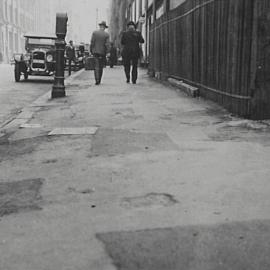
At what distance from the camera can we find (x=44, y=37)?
2083 cm

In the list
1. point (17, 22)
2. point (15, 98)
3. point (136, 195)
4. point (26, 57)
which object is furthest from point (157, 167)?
point (17, 22)

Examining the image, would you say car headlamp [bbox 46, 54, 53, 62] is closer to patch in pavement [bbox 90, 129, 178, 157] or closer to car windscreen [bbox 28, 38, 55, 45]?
car windscreen [bbox 28, 38, 55, 45]

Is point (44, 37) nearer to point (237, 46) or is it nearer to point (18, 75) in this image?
point (18, 75)

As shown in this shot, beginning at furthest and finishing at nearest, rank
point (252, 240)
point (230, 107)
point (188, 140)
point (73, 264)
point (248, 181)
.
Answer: point (230, 107) < point (188, 140) < point (248, 181) < point (252, 240) < point (73, 264)

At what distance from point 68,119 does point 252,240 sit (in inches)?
218

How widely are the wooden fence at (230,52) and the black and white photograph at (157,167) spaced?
0.02 meters

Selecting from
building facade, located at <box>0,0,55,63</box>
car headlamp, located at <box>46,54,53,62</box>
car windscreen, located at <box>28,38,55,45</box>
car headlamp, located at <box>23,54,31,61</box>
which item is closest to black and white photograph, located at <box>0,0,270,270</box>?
car headlamp, located at <box>23,54,31,61</box>

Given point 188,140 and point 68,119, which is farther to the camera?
point 68,119

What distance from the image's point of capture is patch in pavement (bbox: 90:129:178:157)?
18.4ft

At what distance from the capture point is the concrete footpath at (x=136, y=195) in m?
2.82

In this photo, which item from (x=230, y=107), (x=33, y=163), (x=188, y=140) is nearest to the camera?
(x=33, y=163)

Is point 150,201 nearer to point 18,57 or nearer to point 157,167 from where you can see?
point 157,167

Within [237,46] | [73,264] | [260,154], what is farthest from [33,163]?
[237,46]

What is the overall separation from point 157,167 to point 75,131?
239cm
